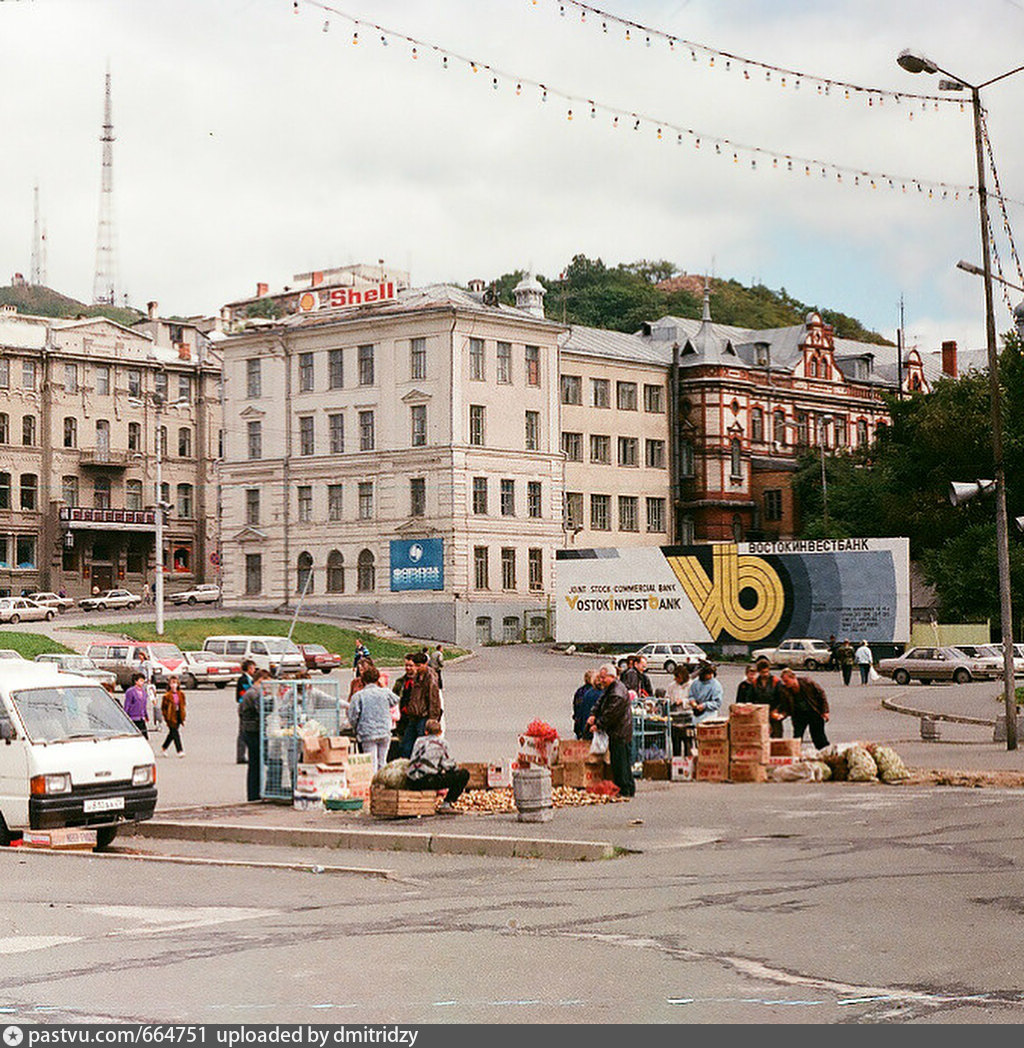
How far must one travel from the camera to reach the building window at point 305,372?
87.0 metres

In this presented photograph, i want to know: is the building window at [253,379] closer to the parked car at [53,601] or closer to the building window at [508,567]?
the parked car at [53,601]

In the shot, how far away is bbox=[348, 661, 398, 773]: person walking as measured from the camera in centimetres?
2217

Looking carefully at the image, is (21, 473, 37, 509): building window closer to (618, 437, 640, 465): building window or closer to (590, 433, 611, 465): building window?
(590, 433, 611, 465): building window

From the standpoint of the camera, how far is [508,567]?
83625 millimetres

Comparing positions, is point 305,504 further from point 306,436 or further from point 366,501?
point 366,501

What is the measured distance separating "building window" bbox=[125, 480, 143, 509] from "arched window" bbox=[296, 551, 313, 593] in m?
19.8

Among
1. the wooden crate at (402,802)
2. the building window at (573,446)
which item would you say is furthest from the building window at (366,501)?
the wooden crate at (402,802)

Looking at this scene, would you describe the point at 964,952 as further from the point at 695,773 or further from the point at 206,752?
the point at 206,752

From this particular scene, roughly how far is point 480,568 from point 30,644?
2315 cm

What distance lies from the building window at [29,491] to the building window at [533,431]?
30125 mm

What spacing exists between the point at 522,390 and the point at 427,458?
20.9ft

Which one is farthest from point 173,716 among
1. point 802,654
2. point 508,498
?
point 508,498

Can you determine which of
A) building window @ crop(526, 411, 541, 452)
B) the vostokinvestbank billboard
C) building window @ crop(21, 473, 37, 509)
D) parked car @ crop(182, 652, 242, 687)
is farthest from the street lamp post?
building window @ crop(21, 473, 37, 509)
